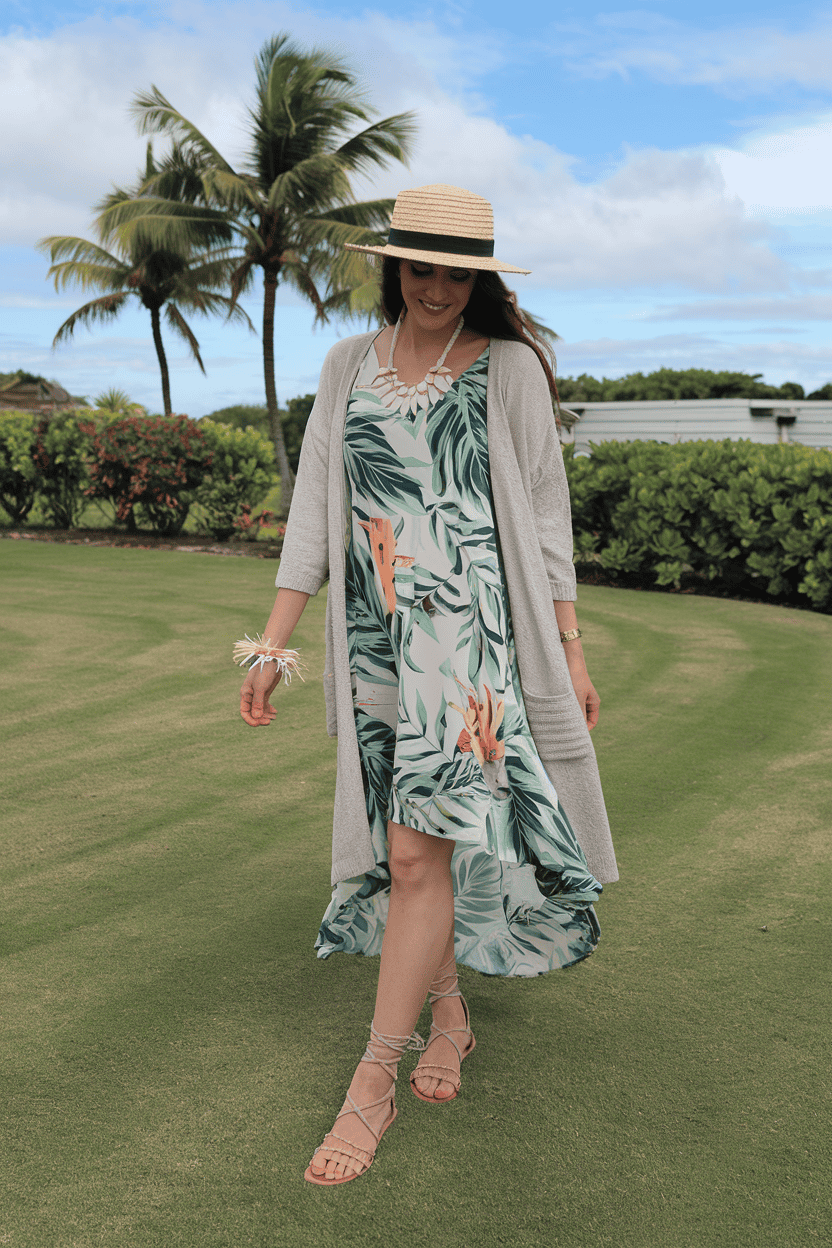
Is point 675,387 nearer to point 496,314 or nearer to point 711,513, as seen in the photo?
point 711,513

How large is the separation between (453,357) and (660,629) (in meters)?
7.14

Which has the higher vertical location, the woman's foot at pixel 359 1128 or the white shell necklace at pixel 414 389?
the white shell necklace at pixel 414 389

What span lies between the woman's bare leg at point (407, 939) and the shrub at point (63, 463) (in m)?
15.7

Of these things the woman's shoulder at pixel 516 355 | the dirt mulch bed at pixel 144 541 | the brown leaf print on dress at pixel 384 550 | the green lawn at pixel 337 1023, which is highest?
the woman's shoulder at pixel 516 355

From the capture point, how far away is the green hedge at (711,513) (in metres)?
10.4

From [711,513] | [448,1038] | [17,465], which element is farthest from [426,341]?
[17,465]

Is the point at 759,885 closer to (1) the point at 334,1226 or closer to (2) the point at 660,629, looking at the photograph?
(1) the point at 334,1226

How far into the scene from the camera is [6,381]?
4447 cm

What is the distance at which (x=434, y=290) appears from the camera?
7.69 ft

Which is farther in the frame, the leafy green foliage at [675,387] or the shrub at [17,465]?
the leafy green foliage at [675,387]

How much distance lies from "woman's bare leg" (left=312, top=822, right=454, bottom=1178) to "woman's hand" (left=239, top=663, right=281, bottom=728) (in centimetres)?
44

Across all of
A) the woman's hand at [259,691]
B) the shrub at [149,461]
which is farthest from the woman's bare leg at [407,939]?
the shrub at [149,461]

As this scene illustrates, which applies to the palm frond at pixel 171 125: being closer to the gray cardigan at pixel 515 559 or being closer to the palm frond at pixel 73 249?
the palm frond at pixel 73 249

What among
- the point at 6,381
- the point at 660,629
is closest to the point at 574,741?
the point at 660,629
